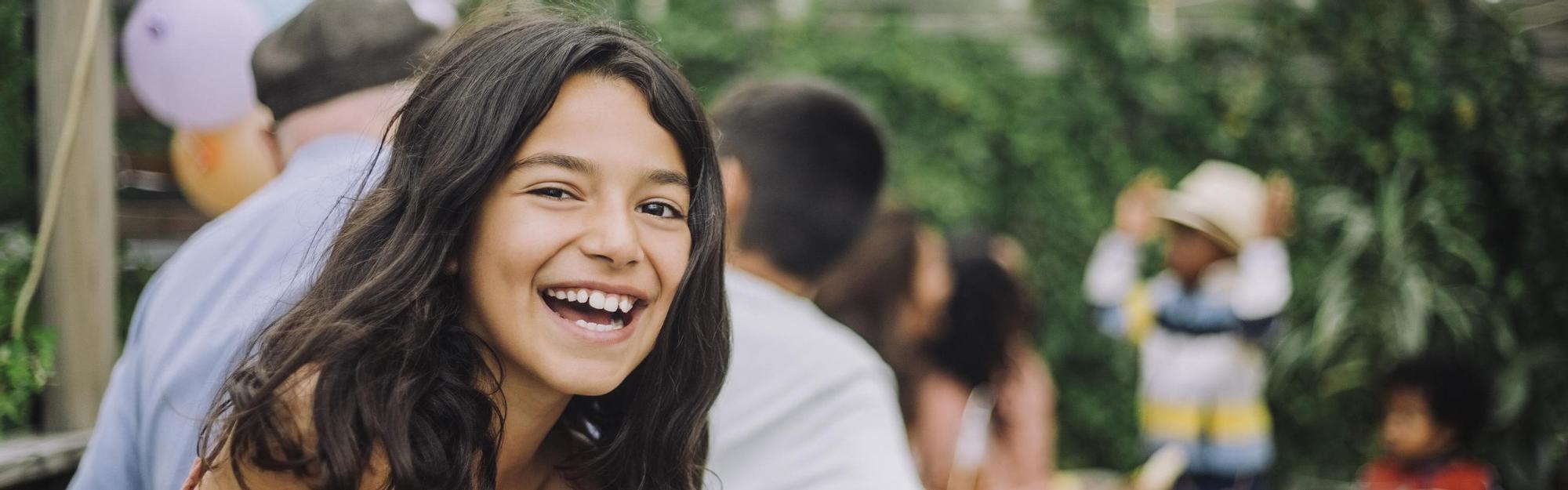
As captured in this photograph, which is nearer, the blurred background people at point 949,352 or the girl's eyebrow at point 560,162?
the girl's eyebrow at point 560,162

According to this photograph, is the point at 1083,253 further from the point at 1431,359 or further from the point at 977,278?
the point at 977,278

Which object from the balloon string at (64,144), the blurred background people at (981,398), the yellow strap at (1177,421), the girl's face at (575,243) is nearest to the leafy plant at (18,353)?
the balloon string at (64,144)

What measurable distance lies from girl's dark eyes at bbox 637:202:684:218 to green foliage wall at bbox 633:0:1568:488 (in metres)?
5.21

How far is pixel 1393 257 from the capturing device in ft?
21.9

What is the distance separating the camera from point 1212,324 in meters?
5.34

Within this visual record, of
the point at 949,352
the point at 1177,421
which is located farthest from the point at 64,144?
the point at 1177,421

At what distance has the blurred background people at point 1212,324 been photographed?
5.28 meters

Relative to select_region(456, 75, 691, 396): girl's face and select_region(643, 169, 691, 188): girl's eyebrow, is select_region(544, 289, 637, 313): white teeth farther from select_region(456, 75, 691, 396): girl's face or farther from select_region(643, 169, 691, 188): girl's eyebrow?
select_region(643, 169, 691, 188): girl's eyebrow

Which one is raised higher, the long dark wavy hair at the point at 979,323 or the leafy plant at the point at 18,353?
the leafy plant at the point at 18,353

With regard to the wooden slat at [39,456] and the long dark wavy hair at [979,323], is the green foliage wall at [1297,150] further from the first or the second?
the wooden slat at [39,456]

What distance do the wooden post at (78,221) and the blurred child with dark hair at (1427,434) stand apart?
412cm

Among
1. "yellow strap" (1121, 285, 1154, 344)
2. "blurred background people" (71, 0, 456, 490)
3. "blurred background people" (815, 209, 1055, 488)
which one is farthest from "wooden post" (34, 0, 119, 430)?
"yellow strap" (1121, 285, 1154, 344)

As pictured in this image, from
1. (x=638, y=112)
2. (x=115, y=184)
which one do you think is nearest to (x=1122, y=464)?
(x=115, y=184)

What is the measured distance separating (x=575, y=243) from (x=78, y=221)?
1612mm
